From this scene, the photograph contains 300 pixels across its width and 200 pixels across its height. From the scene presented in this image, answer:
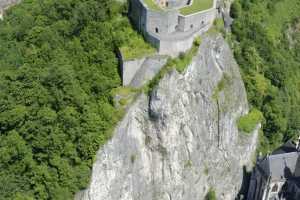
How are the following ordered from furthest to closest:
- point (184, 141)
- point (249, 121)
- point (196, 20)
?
point (249, 121) < point (196, 20) < point (184, 141)

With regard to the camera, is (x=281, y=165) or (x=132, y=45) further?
(x=281, y=165)

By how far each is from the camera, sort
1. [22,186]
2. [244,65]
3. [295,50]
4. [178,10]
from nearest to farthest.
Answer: [22,186] → [178,10] → [244,65] → [295,50]

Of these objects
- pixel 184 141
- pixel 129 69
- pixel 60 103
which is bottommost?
pixel 184 141

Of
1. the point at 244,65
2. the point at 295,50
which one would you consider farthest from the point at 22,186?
the point at 295,50

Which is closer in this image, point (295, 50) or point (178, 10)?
point (178, 10)

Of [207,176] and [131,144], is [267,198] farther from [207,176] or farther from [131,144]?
[131,144]

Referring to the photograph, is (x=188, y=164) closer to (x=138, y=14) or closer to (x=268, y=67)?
(x=138, y=14)

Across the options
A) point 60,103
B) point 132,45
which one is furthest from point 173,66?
point 60,103
